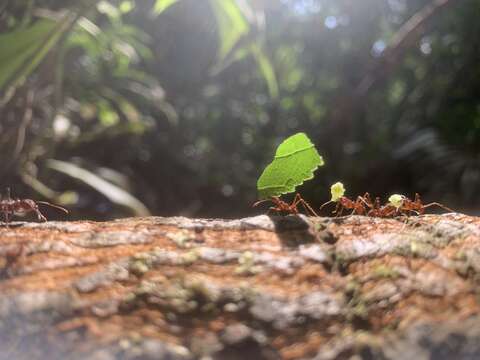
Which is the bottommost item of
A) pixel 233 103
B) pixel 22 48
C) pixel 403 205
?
pixel 403 205

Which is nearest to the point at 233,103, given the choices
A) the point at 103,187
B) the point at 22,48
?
the point at 103,187

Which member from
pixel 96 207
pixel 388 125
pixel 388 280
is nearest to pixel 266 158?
pixel 388 125

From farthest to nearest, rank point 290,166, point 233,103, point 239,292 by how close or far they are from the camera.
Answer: point 233,103 → point 290,166 → point 239,292

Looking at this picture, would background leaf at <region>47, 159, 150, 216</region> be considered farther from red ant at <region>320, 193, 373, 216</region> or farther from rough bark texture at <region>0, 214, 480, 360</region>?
rough bark texture at <region>0, 214, 480, 360</region>

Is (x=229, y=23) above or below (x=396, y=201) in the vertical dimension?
above

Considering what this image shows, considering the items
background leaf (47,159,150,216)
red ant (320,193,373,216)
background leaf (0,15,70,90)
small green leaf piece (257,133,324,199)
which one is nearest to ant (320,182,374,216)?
red ant (320,193,373,216)

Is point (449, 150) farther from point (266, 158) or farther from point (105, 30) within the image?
point (105, 30)

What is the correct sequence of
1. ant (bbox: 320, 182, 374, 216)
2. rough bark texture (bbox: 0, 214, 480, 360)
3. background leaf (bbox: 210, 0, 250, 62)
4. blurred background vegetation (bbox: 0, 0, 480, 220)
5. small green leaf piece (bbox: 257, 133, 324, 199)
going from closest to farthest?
rough bark texture (bbox: 0, 214, 480, 360) → small green leaf piece (bbox: 257, 133, 324, 199) → ant (bbox: 320, 182, 374, 216) → background leaf (bbox: 210, 0, 250, 62) → blurred background vegetation (bbox: 0, 0, 480, 220)

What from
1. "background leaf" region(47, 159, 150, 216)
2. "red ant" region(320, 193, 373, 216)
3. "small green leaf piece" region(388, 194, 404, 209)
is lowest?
"red ant" region(320, 193, 373, 216)

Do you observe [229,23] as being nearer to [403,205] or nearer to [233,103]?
[403,205]
